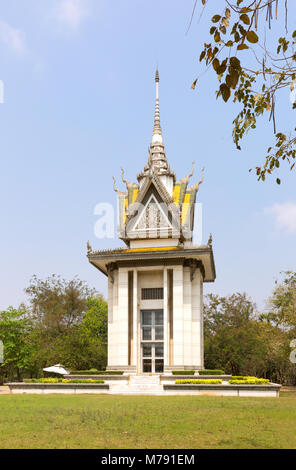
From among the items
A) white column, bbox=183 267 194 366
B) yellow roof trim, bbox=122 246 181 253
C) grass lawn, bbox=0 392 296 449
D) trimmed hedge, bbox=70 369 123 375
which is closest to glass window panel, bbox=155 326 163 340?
white column, bbox=183 267 194 366

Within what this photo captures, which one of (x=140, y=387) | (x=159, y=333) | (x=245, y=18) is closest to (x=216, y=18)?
(x=245, y=18)

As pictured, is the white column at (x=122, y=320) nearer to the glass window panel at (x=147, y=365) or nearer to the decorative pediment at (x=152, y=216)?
Result: the glass window panel at (x=147, y=365)

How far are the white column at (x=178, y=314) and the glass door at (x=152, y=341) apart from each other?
165 cm

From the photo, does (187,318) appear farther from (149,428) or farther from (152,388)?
(149,428)

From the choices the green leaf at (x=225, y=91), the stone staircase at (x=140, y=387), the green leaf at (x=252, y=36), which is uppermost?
the green leaf at (x=252, y=36)

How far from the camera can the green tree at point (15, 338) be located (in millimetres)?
42247

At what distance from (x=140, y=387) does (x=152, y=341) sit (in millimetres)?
7612

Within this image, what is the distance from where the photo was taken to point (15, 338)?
42531 millimetres

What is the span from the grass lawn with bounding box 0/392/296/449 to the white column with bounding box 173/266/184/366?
734 inches

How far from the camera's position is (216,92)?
626 cm

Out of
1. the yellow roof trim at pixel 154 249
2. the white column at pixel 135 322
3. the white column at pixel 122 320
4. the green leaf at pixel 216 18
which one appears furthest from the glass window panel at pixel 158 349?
the green leaf at pixel 216 18

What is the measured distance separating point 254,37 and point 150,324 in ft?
111

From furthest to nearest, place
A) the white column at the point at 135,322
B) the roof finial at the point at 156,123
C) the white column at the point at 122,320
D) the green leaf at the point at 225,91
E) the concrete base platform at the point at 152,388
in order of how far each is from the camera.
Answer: the roof finial at the point at 156,123, the white column at the point at 135,322, the white column at the point at 122,320, the concrete base platform at the point at 152,388, the green leaf at the point at 225,91
